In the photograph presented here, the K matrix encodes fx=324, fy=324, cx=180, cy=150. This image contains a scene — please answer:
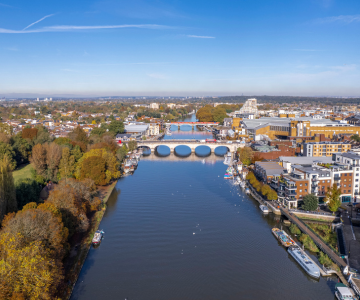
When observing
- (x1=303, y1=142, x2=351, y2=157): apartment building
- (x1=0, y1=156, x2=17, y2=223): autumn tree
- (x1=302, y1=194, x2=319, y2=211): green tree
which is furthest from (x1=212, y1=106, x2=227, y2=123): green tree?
(x1=0, y1=156, x2=17, y2=223): autumn tree

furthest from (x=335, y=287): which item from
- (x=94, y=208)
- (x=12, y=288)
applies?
(x=94, y=208)

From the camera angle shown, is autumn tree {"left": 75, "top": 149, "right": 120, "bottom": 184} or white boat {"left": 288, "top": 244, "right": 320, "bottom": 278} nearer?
white boat {"left": 288, "top": 244, "right": 320, "bottom": 278}

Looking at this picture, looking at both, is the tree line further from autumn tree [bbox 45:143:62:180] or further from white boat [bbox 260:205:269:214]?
white boat [bbox 260:205:269:214]

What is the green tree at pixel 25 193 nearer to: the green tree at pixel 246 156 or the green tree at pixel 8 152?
the green tree at pixel 8 152

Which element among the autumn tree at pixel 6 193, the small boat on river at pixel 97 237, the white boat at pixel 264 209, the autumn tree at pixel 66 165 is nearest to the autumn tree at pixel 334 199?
the white boat at pixel 264 209

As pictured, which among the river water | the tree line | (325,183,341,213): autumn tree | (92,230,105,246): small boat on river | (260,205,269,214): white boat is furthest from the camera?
(260,205,269,214): white boat

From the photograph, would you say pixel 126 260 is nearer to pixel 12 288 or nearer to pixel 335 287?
pixel 12 288
